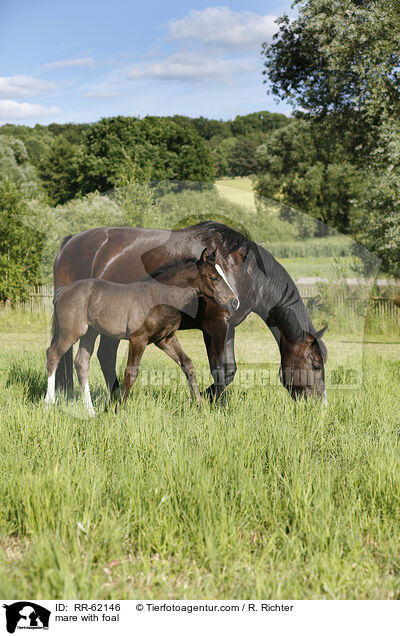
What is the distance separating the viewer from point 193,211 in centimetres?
730

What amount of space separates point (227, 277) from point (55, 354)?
2.07m

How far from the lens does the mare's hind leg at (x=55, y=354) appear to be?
17.8 feet

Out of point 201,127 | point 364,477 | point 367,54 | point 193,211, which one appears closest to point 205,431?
point 364,477

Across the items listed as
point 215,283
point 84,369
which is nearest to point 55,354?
point 84,369

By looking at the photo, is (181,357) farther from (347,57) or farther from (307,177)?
(307,177)

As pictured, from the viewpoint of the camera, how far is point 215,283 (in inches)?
196

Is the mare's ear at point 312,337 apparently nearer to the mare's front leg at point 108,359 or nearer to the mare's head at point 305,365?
the mare's head at point 305,365

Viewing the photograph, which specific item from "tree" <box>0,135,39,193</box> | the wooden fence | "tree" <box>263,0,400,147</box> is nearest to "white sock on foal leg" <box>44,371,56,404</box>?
the wooden fence

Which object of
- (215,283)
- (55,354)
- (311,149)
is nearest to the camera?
(215,283)

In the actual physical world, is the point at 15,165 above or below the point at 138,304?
above

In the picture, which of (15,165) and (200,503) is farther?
(15,165)

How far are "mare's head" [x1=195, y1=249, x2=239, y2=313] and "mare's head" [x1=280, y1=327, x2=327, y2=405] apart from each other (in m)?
1.21

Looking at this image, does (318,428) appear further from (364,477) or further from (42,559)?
(42,559)

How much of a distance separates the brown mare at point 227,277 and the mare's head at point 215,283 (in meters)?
0.59
